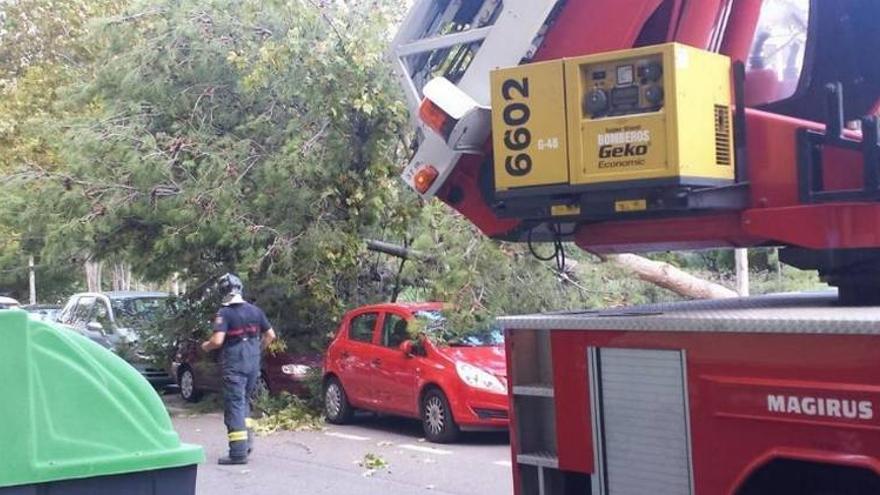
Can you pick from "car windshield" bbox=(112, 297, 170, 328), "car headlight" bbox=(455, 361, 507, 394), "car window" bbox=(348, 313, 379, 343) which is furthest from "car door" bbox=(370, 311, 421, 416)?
"car windshield" bbox=(112, 297, 170, 328)

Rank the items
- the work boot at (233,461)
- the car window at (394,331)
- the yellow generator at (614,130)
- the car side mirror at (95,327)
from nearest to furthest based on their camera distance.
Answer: the yellow generator at (614,130) → the work boot at (233,461) → the car window at (394,331) → the car side mirror at (95,327)

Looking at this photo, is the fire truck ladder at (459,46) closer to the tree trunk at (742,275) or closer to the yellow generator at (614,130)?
the yellow generator at (614,130)

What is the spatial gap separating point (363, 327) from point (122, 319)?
261 inches

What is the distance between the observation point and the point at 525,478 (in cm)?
595

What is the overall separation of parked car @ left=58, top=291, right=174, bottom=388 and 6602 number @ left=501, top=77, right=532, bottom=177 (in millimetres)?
13168

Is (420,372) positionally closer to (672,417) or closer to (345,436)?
(345,436)

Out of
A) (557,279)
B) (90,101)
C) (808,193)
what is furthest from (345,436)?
(808,193)

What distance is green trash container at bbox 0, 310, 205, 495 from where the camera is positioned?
10.9 ft

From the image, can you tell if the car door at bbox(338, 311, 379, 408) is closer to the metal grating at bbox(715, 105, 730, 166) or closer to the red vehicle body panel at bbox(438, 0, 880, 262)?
the red vehicle body panel at bbox(438, 0, 880, 262)

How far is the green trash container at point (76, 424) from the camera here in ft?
10.9

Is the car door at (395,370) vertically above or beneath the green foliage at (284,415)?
above

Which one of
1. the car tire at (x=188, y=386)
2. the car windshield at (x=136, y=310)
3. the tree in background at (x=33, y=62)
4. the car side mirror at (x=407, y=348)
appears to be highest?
the tree in background at (x=33, y=62)

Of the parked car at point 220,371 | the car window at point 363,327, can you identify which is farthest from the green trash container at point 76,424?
the parked car at point 220,371

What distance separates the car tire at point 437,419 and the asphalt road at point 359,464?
14 centimetres
